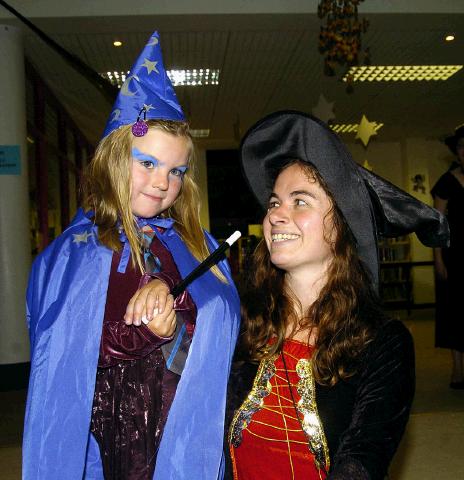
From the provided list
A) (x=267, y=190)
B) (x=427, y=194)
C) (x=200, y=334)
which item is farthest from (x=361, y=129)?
(x=427, y=194)

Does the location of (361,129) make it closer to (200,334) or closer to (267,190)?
(267,190)

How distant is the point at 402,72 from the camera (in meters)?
6.91

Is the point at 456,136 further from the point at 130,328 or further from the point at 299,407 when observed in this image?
the point at 130,328

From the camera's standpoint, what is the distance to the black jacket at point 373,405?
1.17m

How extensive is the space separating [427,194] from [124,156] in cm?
1025

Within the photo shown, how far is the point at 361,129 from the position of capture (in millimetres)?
5613

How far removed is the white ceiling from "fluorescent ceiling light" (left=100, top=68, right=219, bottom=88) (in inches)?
5.3

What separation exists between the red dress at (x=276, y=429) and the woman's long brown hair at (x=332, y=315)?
0.17ft

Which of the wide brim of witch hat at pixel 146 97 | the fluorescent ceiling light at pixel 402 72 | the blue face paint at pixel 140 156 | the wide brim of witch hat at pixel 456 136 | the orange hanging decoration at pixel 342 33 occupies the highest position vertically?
the fluorescent ceiling light at pixel 402 72

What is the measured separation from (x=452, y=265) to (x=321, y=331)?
2.80 metres

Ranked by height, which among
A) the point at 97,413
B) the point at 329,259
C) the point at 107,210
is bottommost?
the point at 97,413

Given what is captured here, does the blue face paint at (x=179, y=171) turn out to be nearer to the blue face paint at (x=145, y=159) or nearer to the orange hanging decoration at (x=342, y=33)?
the blue face paint at (x=145, y=159)

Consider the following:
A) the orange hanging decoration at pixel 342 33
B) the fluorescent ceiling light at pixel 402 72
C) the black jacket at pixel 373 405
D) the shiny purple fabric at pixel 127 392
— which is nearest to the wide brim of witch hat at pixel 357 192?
the black jacket at pixel 373 405

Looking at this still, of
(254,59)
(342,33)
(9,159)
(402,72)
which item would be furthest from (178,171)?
(402,72)
